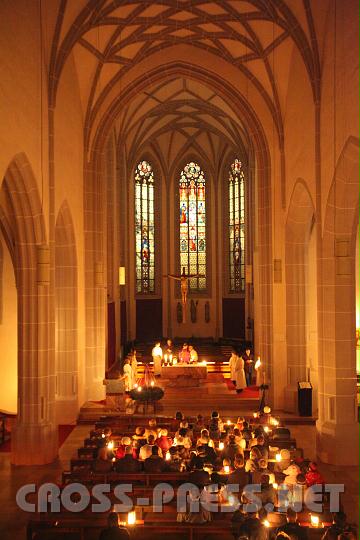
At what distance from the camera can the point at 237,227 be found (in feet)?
114

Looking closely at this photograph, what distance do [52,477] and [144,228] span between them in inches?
878

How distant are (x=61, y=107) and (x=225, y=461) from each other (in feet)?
36.7

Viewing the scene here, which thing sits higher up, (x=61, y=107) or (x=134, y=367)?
(x=61, y=107)

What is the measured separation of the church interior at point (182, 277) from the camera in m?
12.1

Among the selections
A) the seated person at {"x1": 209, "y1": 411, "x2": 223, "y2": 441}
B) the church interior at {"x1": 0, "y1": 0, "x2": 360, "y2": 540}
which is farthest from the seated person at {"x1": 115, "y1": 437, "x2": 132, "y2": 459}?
the seated person at {"x1": 209, "y1": 411, "x2": 223, "y2": 441}

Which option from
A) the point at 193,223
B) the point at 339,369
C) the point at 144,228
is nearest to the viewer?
the point at 339,369

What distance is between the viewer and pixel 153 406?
65.6 feet

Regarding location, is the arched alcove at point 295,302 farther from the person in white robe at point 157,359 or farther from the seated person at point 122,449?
the seated person at point 122,449

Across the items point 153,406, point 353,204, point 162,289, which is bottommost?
point 153,406

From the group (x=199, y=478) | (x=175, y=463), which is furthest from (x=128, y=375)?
(x=199, y=478)

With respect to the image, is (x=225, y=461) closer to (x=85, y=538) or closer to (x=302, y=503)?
(x=302, y=503)

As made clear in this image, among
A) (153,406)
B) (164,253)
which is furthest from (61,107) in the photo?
(164,253)

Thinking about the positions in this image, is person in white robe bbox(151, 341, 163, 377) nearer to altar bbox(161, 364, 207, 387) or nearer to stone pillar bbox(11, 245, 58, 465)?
altar bbox(161, 364, 207, 387)

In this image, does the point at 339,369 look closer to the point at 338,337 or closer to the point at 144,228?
the point at 338,337
